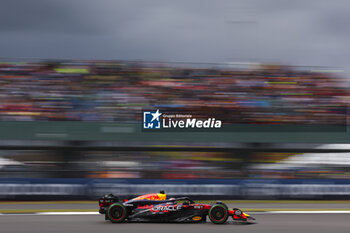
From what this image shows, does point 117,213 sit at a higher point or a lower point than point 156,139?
lower

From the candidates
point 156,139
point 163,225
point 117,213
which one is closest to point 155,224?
point 163,225

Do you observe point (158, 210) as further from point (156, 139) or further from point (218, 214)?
point (156, 139)

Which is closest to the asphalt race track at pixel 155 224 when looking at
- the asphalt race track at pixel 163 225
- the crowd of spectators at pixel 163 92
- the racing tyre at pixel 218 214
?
the asphalt race track at pixel 163 225

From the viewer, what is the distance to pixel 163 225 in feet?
31.1

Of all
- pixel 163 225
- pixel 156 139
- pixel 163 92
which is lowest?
pixel 163 225

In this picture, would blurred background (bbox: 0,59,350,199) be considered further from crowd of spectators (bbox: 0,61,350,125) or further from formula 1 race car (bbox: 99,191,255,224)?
formula 1 race car (bbox: 99,191,255,224)

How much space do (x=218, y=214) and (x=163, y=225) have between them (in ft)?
3.75

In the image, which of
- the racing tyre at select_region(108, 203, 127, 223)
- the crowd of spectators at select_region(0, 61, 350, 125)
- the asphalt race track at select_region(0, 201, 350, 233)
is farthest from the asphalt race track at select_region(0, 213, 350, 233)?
the crowd of spectators at select_region(0, 61, 350, 125)

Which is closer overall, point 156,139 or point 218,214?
point 218,214

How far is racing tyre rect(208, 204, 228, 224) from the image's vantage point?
365 inches

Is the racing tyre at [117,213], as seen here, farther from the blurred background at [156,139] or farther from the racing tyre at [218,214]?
the blurred background at [156,139]

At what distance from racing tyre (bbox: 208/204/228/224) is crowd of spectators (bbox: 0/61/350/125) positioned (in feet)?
24.6

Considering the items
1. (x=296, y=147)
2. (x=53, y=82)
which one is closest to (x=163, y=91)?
(x=53, y=82)

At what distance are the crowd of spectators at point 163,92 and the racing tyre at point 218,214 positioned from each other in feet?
24.6
